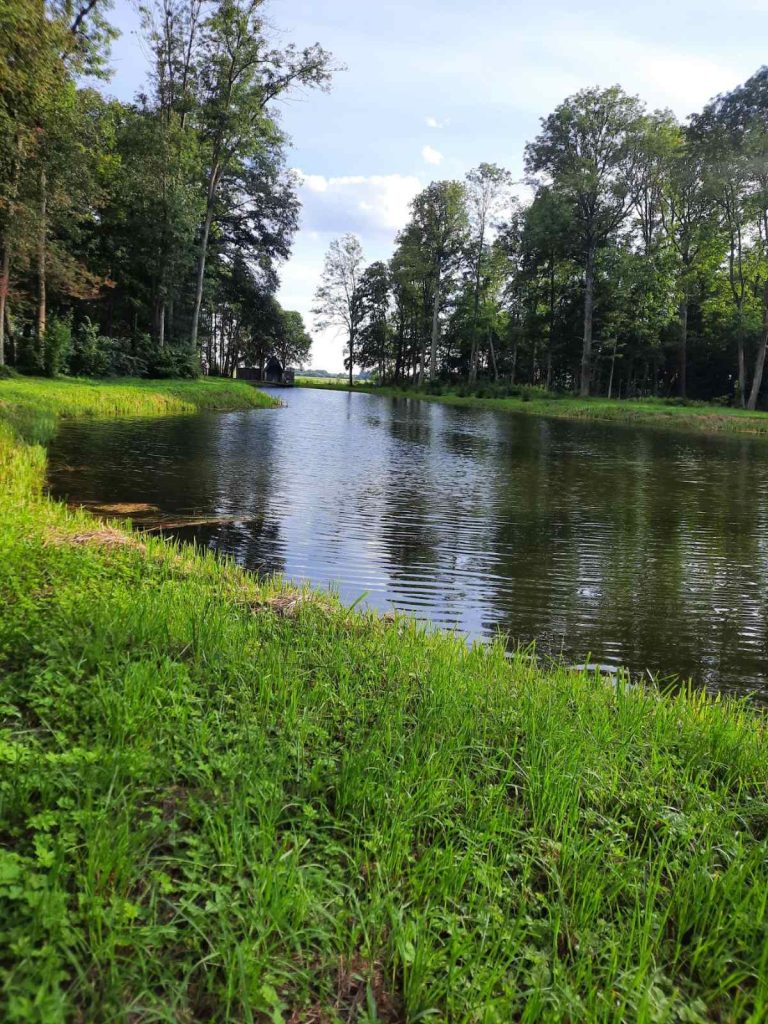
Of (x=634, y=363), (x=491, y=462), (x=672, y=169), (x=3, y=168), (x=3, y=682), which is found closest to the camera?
(x=3, y=682)

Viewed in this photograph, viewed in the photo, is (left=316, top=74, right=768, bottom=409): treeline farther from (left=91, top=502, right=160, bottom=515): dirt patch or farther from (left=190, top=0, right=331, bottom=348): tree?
(left=91, top=502, right=160, bottom=515): dirt patch

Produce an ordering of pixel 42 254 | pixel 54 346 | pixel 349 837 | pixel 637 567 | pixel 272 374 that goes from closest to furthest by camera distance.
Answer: pixel 349 837, pixel 637 567, pixel 54 346, pixel 42 254, pixel 272 374

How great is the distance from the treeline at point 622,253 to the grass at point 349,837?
44065 millimetres

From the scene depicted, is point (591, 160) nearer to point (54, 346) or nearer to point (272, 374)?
point (54, 346)

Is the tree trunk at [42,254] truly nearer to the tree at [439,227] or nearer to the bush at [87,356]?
the bush at [87,356]

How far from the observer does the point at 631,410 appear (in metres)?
39.6

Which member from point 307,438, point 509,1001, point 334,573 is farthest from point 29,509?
point 307,438

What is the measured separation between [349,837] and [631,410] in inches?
1610

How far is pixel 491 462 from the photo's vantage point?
19.8 m

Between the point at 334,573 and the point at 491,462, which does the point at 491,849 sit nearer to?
the point at 334,573

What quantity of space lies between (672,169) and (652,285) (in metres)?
7.68

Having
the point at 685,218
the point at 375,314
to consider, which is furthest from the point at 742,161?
the point at 375,314

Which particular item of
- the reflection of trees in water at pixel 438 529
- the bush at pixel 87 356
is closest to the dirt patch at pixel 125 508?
the reflection of trees in water at pixel 438 529

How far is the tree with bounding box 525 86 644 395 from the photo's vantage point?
145 ft
